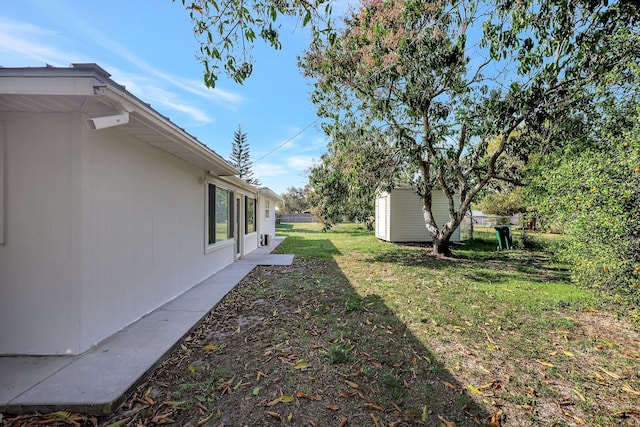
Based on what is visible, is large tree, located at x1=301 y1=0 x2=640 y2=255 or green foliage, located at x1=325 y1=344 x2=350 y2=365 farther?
large tree, located at x1=301 y1=0 x2=640 y2=255

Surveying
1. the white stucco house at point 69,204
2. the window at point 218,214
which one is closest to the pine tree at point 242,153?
the window at point 218,214

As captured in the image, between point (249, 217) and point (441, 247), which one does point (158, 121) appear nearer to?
point (249, 217)

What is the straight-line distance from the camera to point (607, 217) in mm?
3947

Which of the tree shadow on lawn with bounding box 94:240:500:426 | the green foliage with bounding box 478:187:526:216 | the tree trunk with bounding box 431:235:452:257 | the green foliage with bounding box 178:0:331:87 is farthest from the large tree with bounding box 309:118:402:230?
the green foliage with bounding box 478:187:526:216

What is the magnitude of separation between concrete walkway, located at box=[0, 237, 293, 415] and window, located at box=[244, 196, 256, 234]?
702cm

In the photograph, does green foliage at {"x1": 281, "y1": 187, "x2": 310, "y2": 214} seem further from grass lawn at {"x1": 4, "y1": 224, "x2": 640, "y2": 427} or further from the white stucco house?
the white stucco house

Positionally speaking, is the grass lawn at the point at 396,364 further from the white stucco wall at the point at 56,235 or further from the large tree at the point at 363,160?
the large tree at the point at 363,160

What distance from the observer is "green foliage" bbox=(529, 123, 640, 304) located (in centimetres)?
378

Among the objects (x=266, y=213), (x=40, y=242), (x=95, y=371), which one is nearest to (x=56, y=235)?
(x=40, y=242)

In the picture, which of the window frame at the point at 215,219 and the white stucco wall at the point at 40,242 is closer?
the white stucco wall at the point at 40,242

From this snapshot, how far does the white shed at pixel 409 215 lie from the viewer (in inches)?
581

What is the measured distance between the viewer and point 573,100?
6.98 meters

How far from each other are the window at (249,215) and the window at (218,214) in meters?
2.10

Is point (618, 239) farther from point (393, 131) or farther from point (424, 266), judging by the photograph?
point (393, 131)
